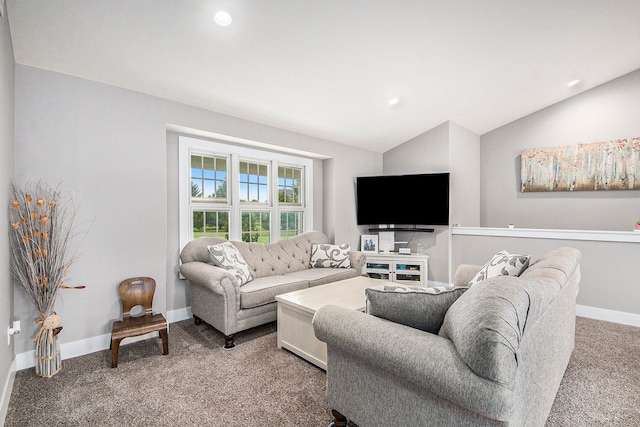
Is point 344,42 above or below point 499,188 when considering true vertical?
above

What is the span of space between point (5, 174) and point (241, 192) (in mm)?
2328

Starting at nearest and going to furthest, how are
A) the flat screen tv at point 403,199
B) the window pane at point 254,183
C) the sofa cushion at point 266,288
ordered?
the sofa cushion at point 266,288 < the window pane at point 254,183 < the flat screen tv at point 403,199

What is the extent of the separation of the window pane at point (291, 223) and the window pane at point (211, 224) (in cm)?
91

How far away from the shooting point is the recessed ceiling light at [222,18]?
221 cm

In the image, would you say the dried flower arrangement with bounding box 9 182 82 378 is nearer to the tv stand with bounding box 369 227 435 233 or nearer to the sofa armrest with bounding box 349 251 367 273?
the sofa armrest with bounding box 349 251 367 273

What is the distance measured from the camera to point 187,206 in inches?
140

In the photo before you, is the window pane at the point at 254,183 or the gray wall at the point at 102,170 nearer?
the gray wall at the point at 102,170

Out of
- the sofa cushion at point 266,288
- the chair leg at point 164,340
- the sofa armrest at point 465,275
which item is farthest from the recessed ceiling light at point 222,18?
the sofa armrest at point 465,275

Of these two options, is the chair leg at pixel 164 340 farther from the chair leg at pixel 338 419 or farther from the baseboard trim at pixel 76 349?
the chair leg at pixel 338 419

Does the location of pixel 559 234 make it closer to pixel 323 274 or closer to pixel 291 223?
pixel 323 274

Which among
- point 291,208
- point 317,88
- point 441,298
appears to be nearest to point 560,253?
point 441,298

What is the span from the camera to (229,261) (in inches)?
125

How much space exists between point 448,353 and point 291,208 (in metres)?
3.69

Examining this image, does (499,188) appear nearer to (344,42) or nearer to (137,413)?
(344,42)
